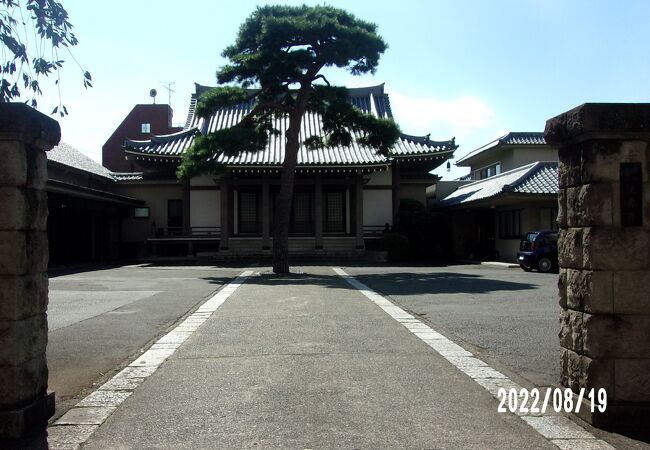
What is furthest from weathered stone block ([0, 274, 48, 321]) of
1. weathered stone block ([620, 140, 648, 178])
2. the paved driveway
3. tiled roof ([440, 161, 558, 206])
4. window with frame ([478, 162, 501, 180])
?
window with frame ([478, 162, 501, 180])

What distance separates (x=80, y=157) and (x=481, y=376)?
92.0 ft

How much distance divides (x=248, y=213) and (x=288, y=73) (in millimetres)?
10973

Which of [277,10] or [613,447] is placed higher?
[277,10]

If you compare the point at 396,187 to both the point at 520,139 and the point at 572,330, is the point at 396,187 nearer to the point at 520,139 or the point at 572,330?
the point at 520,139

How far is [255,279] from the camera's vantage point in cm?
1730

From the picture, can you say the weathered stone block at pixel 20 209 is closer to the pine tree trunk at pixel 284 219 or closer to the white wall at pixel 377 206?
the pine tree trunk at pixel 284 219

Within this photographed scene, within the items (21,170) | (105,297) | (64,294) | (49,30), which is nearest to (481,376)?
(21,170)

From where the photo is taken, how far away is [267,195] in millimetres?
27344

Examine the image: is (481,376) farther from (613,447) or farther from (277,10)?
(277,10)

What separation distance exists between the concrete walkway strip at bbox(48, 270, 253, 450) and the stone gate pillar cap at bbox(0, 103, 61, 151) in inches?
85.8

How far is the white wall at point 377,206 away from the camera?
2922 cm

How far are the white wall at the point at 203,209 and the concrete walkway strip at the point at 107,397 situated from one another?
68.3 ft

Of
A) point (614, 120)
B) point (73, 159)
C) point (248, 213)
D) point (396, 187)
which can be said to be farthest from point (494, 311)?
point (73, 159)

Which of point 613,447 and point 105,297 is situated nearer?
point 613,447
